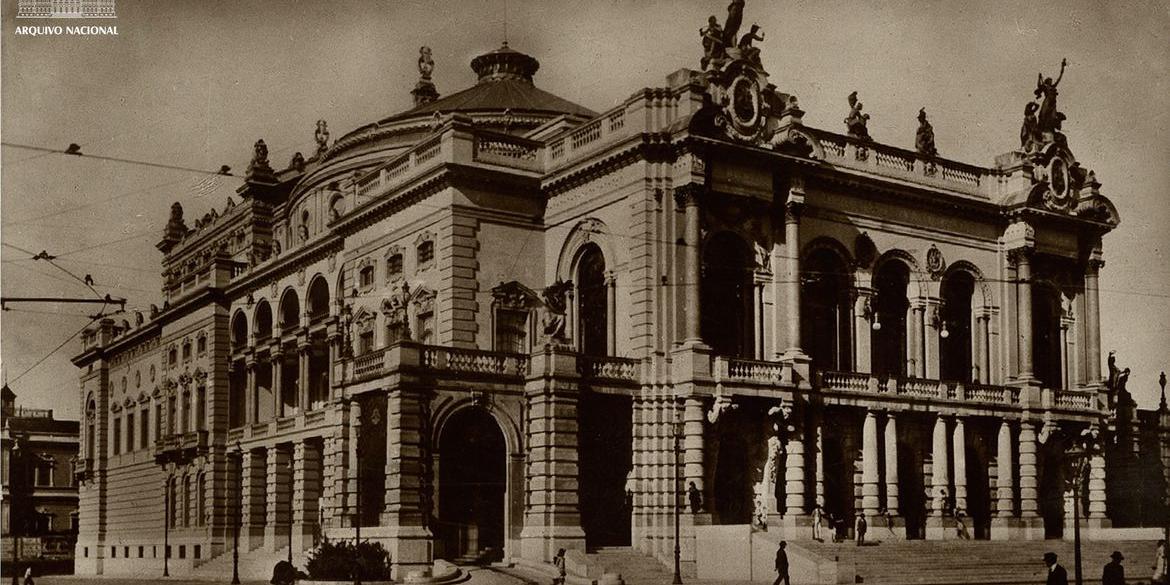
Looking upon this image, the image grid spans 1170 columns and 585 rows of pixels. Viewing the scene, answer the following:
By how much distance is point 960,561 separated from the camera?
4641 cm

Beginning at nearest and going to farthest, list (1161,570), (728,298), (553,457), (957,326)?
(1161,570)
(553,457)
(728,298)
(957,326)

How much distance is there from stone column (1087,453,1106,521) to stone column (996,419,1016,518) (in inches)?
182

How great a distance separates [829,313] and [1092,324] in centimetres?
1246

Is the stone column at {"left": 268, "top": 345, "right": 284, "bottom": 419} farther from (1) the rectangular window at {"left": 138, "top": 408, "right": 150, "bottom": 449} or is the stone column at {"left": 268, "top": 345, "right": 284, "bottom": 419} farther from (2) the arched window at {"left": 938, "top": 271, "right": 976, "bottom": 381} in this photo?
(2) the arched window at {"left": 938, "top": 271, "right": 976, "bottom": 381}

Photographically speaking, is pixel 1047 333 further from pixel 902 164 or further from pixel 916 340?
pixel 902 164

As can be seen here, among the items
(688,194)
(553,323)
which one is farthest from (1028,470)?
(553,323)

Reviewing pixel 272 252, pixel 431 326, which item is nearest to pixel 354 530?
pixel 431 326

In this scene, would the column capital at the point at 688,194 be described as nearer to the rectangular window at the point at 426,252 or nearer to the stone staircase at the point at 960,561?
the rectangular window at the point at 426,252

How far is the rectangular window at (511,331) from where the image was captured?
51.5m

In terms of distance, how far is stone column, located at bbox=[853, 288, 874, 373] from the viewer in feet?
174

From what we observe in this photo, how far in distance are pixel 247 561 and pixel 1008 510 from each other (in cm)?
3069

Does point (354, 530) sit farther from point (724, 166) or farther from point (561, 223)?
point (724, 166)

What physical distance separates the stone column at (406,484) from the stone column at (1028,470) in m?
23.3

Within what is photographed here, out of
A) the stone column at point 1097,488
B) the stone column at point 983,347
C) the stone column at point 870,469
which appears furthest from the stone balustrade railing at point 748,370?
the stone column at point 1097,488
